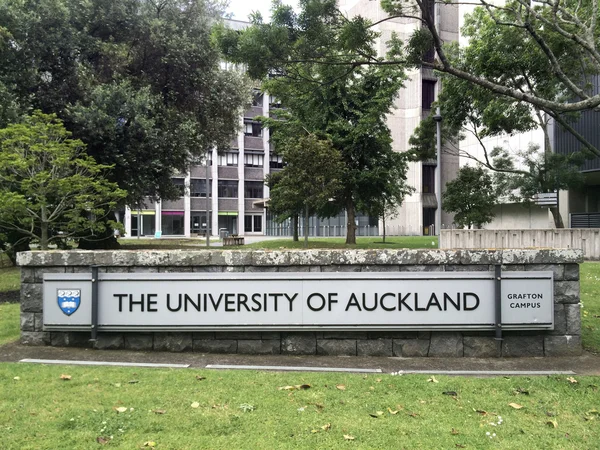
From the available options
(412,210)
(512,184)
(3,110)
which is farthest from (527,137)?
(3,110)

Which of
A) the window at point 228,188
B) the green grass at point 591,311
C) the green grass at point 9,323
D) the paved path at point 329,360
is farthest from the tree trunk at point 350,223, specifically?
the window at point 228,188

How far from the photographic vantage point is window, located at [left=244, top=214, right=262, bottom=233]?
6041 centimetres

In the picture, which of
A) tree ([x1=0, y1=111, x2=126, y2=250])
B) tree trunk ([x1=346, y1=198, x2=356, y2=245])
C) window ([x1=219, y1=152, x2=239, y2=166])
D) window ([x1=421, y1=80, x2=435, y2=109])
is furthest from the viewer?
window ([x1=219, y1=152, x2=239, y2=166])

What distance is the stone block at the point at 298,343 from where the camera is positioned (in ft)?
18.6

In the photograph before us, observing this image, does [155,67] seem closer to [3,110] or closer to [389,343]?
[3,110]

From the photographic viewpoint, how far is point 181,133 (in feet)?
65.6

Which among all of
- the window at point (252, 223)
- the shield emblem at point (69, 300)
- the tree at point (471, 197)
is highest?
the tree at point (471, 197)

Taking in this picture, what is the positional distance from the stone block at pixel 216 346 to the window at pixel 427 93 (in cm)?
5033

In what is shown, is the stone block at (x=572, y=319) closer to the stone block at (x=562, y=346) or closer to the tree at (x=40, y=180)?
the stone block at (x=562, y=346)

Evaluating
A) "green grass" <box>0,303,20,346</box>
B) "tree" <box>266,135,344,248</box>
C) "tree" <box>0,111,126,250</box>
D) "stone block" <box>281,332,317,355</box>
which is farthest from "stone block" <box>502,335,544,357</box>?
"tree" <box>266,135,344,248</box>

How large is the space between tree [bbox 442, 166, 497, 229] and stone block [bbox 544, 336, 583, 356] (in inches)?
805

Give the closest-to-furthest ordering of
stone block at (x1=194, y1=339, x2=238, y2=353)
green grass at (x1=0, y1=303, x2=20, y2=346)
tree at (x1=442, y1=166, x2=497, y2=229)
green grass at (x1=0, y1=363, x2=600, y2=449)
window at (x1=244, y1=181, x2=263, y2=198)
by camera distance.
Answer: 1. green grass at (x1=0, y1=363, x2=600, y2=449)
2. stone block at (x1=194, y1=339, x2=238, y2=353)
3. green grass at (x1=0, y1=303, x2=20, y2=346)
4. tree at (x1=442, y1=166, x2=497, y2=229)
5. window at (x1=244, y1=181, x2=263, y2=198)

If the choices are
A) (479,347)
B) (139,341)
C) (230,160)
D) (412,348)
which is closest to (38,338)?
(139,341)

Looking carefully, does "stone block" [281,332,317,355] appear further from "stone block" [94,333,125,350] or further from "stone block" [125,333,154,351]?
"stone block" [94,333,125,350]
